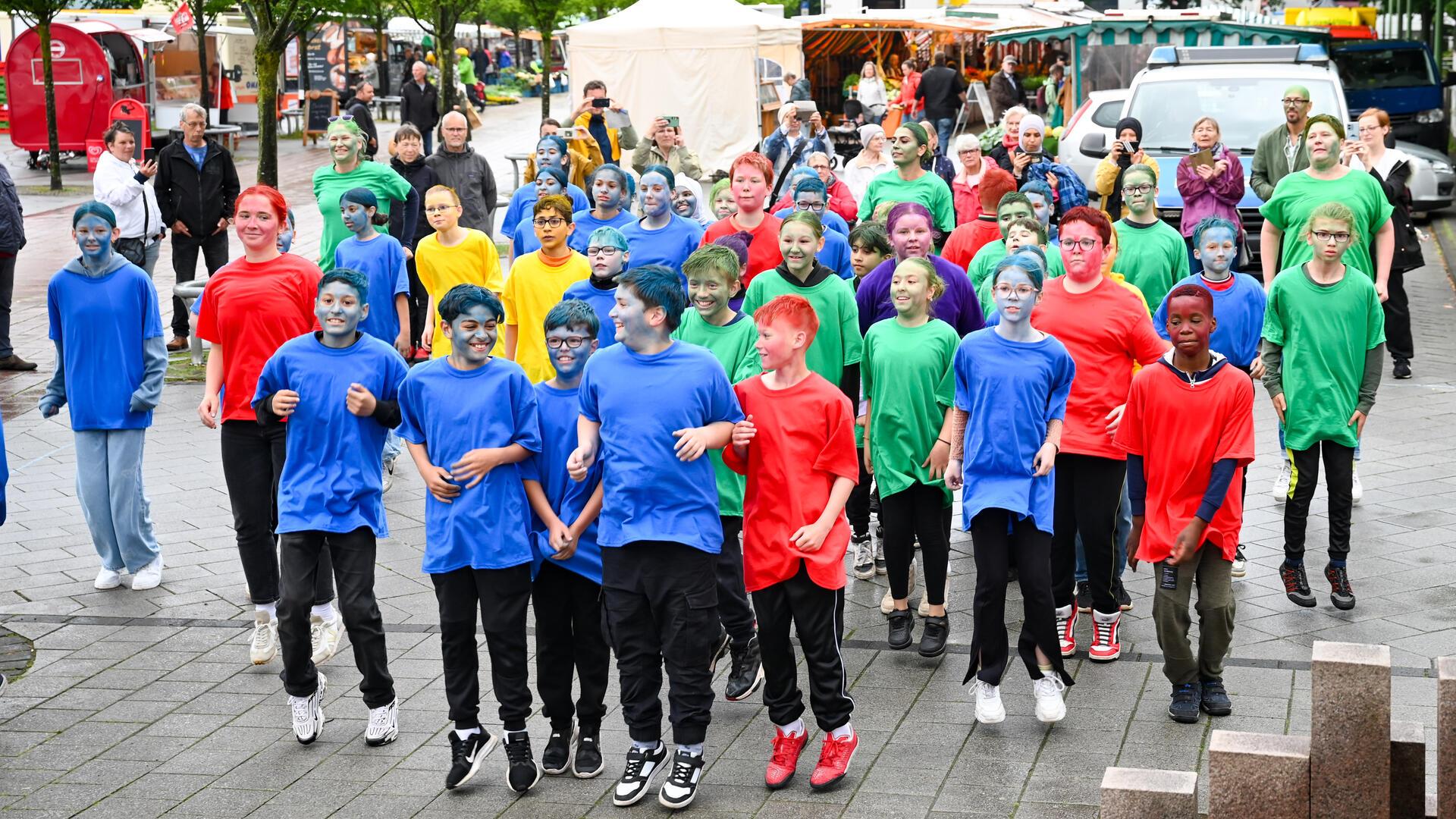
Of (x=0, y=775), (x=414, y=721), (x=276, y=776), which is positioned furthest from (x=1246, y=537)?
(x=0, y=775)

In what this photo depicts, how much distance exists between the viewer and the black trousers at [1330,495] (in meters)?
7.16

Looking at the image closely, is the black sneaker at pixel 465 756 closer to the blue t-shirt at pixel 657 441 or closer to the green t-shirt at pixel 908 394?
the blue t-shirt at pixel 657 441

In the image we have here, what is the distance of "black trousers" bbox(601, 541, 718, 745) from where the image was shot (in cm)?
539

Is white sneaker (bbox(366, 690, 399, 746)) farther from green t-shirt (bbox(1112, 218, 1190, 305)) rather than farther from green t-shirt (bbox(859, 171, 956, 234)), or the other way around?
green t-shirt (bbox(859, 171, 956, 234))

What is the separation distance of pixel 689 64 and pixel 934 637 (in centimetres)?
2095

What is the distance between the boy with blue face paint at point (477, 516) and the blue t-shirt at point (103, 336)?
2.67m

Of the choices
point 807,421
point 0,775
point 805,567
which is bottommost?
point 0,775

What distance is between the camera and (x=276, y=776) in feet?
18.7

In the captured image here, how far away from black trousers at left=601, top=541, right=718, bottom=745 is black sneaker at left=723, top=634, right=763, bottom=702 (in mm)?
933

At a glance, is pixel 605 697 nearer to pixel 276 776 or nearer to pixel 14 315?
pixel 276 776

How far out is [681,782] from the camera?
5.36 m

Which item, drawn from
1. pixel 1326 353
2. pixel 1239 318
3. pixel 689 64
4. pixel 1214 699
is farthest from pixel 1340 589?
pixel 689 64

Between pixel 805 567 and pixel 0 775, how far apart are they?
9.68 feet

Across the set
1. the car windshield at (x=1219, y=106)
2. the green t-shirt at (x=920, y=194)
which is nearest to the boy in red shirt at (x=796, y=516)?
the green t-shirt at (x=920, y=194)
